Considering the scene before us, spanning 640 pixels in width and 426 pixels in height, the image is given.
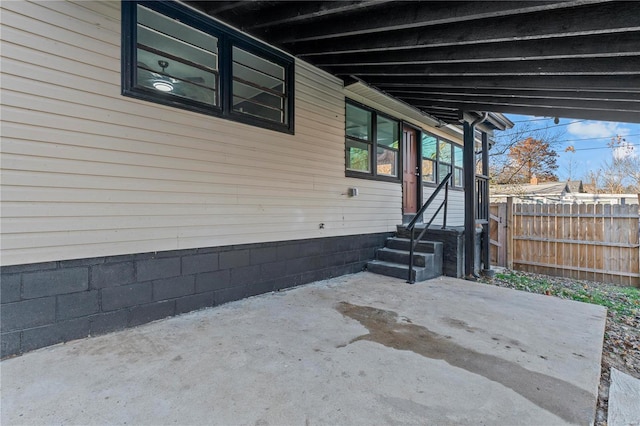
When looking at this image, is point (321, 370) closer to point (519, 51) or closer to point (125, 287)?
point (125, 287)

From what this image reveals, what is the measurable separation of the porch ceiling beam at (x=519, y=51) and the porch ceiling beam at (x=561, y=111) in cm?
170

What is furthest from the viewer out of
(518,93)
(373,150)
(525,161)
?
(525,161)

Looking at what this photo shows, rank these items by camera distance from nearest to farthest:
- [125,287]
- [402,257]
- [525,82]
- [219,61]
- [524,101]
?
[125,287] → [219,61] → [525,82] → [524,101] → [402,257]

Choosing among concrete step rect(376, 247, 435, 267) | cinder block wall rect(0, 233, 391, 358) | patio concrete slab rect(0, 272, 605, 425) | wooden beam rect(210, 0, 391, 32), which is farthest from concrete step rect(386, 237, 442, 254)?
wooden beam rect(210, 0, 391, 32)

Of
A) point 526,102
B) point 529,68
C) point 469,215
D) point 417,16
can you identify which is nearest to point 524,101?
point 526,102

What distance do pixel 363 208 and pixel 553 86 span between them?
314 centimetres

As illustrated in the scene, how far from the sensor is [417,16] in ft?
9.79

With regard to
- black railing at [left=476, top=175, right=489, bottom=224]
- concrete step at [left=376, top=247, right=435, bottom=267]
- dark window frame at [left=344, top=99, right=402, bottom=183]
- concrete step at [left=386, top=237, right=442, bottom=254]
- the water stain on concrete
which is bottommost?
the water stain on concrete

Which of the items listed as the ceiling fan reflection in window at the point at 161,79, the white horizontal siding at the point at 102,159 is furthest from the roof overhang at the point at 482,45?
the white horizontal siding at the point at 102,159

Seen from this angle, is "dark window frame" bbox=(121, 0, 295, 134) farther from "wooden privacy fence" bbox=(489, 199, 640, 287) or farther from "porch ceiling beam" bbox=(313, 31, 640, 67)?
"wooden privacy fence" bbox=(489, 199, 640, 287)

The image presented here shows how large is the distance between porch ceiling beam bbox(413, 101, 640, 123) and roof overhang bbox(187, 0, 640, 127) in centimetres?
1

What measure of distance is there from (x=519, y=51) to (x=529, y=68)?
1.36 feet

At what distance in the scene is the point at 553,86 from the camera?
3688mm

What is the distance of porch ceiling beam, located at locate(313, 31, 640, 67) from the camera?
2.82 m
